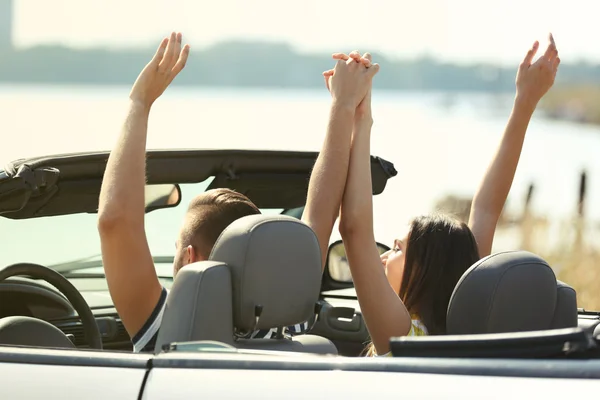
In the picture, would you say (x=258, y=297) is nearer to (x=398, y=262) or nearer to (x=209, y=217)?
(x=209, y=217)

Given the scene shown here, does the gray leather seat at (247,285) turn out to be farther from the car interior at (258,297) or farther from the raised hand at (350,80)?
the raised hand at (350,80)

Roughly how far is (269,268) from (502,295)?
66cm

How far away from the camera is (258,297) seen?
3.02m

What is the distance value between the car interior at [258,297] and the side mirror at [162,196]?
6.8 inches

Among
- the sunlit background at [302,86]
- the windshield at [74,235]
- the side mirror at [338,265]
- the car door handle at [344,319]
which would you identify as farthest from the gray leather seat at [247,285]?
the sunlit background at [302,86]

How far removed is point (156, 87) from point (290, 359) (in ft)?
3.55

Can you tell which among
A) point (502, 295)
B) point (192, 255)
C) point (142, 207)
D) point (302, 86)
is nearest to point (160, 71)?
point (142, 207)

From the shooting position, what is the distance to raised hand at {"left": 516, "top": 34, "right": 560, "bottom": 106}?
3.98 m

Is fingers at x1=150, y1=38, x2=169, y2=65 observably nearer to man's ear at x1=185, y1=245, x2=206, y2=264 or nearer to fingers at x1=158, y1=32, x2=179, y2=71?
fingers at x1=158, y1=32, x2=179, y2=71

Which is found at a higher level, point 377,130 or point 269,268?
point 269,268

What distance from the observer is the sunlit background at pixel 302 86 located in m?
18.8

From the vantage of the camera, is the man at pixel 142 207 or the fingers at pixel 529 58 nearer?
the man at pixel 142 207

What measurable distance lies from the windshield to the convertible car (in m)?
0.22

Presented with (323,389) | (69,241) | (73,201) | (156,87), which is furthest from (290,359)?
(69,241)
